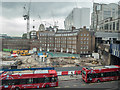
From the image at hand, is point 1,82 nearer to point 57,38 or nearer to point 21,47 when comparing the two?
point 57,38

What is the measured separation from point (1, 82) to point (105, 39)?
198 ft

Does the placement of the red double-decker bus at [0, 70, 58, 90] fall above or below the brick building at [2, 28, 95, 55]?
below

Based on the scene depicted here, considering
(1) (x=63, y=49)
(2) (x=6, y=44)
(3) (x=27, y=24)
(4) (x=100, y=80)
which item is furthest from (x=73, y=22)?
(4) (x=100, y=80)

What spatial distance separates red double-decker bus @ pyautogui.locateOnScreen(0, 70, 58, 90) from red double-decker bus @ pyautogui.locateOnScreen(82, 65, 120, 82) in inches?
252

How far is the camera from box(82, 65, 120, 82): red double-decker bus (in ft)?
69.9

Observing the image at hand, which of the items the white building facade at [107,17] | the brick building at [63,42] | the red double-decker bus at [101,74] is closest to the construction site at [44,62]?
the brick building at [63,42]

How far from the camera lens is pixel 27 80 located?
61.0 ft

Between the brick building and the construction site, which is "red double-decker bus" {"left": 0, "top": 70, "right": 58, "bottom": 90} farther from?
the brick building

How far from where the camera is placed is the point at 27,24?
114 meters

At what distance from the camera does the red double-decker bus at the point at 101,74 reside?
2131 cm

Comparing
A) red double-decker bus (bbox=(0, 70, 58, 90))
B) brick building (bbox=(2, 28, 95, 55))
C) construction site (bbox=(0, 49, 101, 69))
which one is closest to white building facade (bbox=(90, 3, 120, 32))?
brick building (bbox=(2, 28, 95, 55))

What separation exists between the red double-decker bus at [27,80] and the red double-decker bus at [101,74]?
6.39 meters

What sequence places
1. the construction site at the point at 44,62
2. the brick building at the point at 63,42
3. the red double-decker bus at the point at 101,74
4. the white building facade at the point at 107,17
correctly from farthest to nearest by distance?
the white building facade at the point at 107,17 → the brick building at the point at 63,42 → the construction site at the point at 44,62 → the red double-decker bus at the point at 101,74

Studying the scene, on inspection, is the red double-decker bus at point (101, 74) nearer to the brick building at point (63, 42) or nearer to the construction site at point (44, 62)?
the construction site at point (44, 62)
